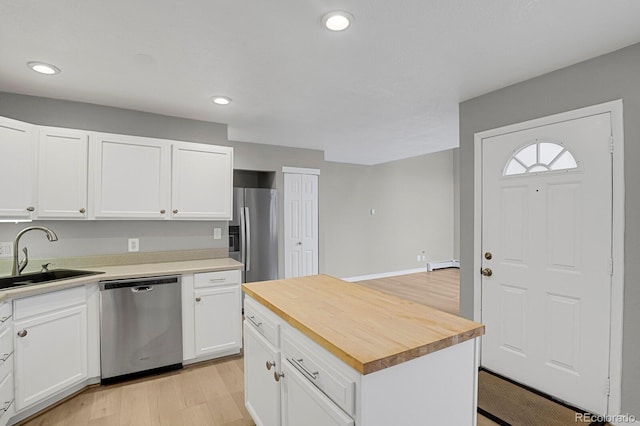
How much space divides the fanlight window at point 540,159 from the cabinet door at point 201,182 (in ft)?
8.82

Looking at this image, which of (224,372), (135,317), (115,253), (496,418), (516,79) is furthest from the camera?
(115,253)

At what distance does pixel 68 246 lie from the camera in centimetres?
280

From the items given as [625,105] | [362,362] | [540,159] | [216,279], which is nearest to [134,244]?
[216,279]

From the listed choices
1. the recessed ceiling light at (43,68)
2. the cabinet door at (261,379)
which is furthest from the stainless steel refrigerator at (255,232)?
the cabinet door at (261,379)

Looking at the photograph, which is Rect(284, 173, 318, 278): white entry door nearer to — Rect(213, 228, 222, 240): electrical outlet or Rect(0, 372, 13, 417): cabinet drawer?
Rect(213, 228, 222, 240): electrical outlet

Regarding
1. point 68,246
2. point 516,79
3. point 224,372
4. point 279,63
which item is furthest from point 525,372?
point 68,246

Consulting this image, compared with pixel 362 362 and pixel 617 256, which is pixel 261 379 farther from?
pixel 617 256

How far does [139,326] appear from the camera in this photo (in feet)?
8.45

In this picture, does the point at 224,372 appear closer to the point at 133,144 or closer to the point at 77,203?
the point at 77,203

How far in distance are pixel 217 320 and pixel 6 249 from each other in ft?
6.00

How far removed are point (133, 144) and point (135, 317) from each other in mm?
1550

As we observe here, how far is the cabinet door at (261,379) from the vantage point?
1.55m

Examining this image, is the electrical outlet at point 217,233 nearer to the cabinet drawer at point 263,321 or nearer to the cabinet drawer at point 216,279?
the cabinet drawer at point 216,279

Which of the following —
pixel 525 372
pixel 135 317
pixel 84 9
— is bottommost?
pixel 525 372
